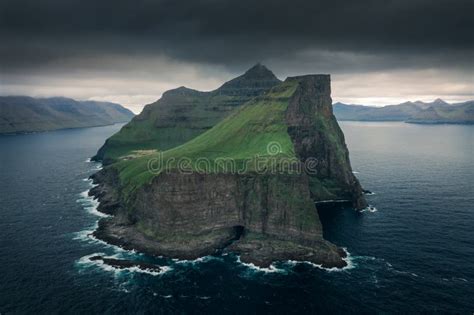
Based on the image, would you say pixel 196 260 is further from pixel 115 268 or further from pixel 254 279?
pixel 115 268

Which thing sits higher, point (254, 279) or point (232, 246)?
point (232, 246)

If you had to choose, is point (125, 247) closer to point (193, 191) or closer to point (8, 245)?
point (193, 191)

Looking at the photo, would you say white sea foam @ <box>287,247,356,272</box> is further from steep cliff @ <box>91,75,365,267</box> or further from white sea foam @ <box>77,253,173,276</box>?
white sea foam @ <box>77,253,173,276</box>

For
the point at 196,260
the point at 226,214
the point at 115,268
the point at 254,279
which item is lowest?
the point at 254,279

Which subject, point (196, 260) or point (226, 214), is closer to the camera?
point (196, 260)

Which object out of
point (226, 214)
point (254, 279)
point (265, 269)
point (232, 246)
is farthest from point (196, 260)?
point (226, 214)

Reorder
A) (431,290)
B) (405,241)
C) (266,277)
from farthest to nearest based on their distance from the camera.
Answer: (405,241) → (266,277) → (431,290)

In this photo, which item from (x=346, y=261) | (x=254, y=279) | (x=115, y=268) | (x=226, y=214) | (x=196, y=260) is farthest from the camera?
(x=226, y=214)

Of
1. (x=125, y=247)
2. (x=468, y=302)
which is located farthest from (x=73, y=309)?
(x=468, y=302)

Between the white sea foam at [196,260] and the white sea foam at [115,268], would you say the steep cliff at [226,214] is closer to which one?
the white sea foam at [196,260]

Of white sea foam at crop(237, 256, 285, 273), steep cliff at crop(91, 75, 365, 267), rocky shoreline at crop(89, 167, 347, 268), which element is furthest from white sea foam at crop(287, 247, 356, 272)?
white sea foam at crop(237, 256, 285, 273)

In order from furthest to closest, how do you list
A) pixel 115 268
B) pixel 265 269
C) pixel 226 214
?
pixel 226 214
pixel 265 269
pixel 115 268
